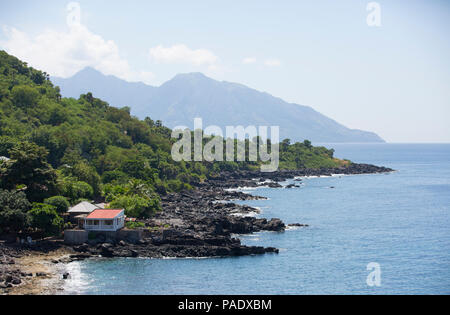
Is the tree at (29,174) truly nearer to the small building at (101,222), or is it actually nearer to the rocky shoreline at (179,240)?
the small building at (101,222)

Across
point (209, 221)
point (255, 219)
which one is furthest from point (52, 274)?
point (255, 219)

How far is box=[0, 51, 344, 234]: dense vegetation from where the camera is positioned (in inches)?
2064

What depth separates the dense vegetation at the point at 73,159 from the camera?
172 feet

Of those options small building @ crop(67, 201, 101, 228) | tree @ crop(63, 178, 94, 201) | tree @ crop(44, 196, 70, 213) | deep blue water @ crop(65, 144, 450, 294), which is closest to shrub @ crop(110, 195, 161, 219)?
small building @ crop(67, 201, 101, 228)

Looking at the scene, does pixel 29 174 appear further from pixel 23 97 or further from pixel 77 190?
pixel 23 97

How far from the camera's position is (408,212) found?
7781 centimetres

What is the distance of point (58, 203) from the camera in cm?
5216

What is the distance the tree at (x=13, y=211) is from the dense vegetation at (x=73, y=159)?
0.29 feet

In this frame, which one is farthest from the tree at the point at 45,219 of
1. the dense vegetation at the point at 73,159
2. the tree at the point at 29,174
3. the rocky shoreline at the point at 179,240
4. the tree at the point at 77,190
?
the tree at the point at 77,190

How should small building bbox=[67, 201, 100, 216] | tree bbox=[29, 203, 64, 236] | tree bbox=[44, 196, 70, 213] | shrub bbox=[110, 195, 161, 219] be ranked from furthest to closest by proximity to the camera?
shrub bbox=[110, 195, 161, 219]
small building bbox=[67, 201, 100, 216]
tree bbox=[44, 196, 70, 213]
tree bbox=[29, 203, 64, 236]

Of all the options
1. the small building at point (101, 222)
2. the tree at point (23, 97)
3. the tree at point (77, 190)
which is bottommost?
the small building at point (101, 222)

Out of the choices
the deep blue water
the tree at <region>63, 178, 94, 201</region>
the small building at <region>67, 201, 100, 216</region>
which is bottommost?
the deep blue water

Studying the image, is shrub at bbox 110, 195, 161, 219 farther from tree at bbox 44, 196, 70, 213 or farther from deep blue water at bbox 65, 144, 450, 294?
deep blue water at bbox 65, 144, 450, 294

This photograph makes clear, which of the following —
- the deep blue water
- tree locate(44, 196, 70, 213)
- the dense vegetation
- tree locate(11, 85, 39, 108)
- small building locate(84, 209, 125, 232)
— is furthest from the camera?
tree locate(11, 85, 39, 108)
